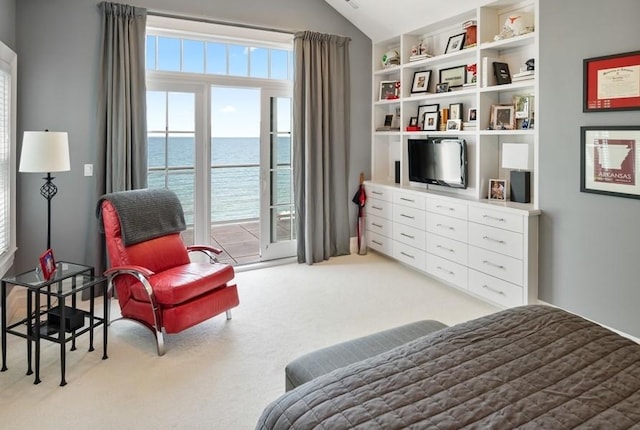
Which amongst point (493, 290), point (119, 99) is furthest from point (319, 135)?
point (493, 290)

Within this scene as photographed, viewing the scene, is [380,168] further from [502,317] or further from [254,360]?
[502,317]

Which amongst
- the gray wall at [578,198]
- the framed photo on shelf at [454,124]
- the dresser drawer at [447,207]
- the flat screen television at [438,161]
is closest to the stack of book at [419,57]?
the framed photo on shelf at [454,124]

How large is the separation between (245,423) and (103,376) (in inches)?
41.9

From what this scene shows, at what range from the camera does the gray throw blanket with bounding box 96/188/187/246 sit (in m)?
3.46

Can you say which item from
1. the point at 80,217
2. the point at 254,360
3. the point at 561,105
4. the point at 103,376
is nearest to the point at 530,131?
the point at 561,105

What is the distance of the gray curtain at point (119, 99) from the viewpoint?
411 centimetres

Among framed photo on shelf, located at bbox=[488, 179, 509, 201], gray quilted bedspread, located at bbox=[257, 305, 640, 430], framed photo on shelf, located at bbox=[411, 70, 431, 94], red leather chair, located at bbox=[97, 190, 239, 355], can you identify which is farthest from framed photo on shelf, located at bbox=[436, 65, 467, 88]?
gray quilted bedspread, located at bbox=[257, 305, 640, 430]

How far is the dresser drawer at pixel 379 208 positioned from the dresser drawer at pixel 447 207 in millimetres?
715

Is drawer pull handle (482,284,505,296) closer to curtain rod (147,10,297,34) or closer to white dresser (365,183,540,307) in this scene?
white dresser (365,183,540,307)

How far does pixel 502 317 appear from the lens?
1996 millimetres

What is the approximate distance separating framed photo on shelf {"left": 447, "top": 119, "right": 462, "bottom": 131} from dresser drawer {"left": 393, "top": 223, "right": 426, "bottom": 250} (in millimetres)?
1131

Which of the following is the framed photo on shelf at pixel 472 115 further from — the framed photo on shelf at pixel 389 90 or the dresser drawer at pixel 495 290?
the dresser drawer at pixel 495 290

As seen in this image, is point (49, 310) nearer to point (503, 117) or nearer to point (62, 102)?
point (62, 102)

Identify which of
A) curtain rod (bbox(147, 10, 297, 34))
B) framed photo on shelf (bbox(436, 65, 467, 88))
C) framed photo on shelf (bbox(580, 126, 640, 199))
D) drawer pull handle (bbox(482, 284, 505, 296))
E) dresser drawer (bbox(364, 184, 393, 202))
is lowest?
drawer pull handle (bbox(482, 284, 505, 296))
